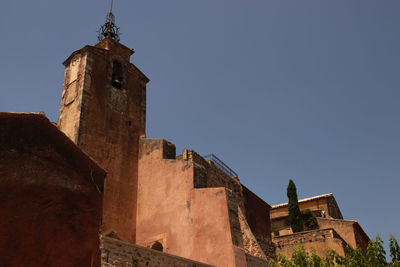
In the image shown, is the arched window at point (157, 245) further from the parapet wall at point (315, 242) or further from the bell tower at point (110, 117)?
the parapet wall at point (315, 242)

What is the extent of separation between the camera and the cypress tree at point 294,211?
33031mm

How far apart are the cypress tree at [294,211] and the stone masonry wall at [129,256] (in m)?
21.1

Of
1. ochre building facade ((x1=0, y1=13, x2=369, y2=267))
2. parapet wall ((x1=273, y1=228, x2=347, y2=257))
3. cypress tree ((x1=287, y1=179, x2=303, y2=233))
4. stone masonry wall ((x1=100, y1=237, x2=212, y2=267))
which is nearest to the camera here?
ochre building facade ((x1=0, y1=13, x2=369, y2=267))

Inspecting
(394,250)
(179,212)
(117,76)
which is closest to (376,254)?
(394,250)

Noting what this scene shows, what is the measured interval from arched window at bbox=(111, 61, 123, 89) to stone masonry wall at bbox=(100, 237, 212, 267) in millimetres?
10394

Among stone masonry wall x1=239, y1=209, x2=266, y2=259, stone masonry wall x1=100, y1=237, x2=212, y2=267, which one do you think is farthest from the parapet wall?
stone masonry wall x1=100, y1=237, x2=212, y2=267

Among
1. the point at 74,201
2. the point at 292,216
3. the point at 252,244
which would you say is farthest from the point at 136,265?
the point at 292,216

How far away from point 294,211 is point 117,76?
63.3 feet

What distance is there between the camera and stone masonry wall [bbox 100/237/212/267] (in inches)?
457

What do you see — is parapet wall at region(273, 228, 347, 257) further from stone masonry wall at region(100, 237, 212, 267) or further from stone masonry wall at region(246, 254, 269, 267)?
stone masonry wall at region(100, 237, 212, 267)

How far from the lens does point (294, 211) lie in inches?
1330

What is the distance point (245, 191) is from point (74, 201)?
51.7ft

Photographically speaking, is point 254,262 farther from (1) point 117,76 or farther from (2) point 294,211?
(2) point 294,211

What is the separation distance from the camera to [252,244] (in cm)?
1650
